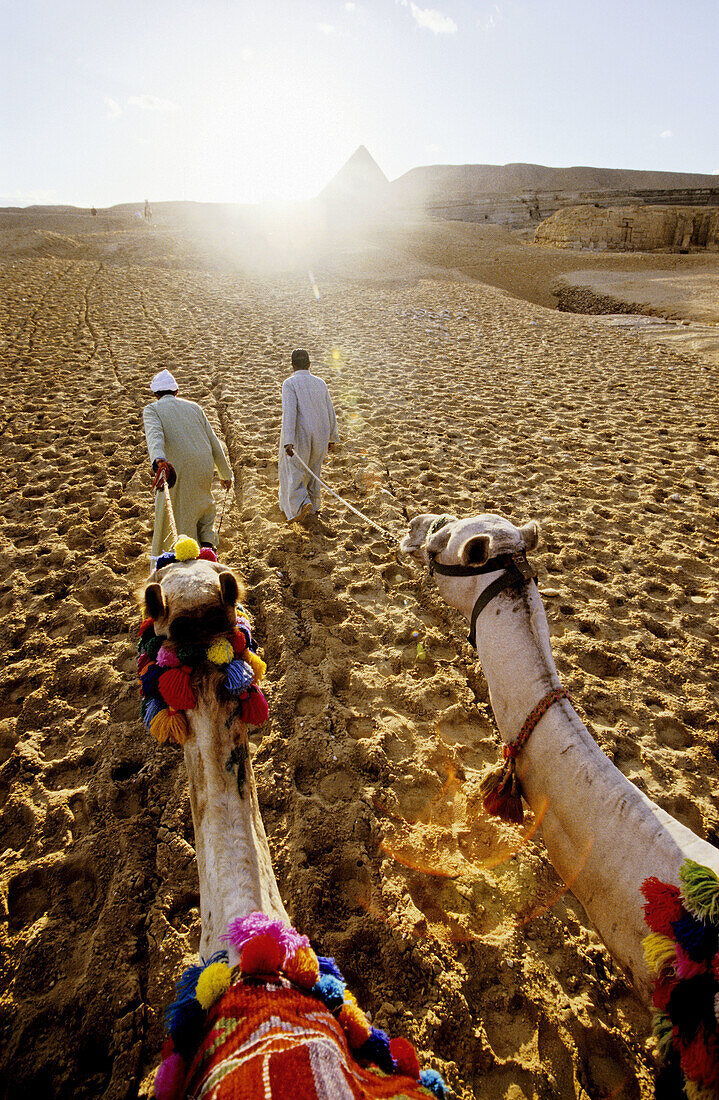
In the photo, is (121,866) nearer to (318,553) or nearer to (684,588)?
(318,553)

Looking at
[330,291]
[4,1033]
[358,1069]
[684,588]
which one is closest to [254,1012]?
[358,1069]

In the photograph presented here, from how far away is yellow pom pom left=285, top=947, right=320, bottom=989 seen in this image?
1.06m

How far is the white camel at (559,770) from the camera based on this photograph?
146 cm

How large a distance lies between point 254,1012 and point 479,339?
40.0 feet

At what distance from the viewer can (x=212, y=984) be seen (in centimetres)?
103

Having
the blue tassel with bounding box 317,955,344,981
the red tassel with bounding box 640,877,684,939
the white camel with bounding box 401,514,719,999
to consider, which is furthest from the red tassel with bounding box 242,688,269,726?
the red tassel with bounding box 640,877,684,939

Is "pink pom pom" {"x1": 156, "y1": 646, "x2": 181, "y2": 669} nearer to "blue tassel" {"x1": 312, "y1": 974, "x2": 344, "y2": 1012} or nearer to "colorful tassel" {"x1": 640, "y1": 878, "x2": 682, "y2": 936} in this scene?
"blue tassel" {"x1": 312, "y1": 974, "x2": 344, "y2": 1012}

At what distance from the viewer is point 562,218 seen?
2761cm

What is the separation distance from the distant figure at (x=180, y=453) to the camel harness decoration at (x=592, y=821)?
2426 mm

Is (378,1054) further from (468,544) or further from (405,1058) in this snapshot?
(468,544)

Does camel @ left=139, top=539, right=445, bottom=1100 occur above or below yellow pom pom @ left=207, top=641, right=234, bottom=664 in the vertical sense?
below

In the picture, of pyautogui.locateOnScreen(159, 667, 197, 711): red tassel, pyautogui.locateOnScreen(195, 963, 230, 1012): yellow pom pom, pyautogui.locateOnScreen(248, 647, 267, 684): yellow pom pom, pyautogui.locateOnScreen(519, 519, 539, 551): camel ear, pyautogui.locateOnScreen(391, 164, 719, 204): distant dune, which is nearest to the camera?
pyautogui.locateOnScreen(195, 963, 230, 1012): yellow pom pom

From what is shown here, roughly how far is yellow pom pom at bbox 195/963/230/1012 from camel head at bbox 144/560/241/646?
0.78 metres

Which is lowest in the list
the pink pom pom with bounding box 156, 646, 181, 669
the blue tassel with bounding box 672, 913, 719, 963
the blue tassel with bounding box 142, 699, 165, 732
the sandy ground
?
the sandy ground
